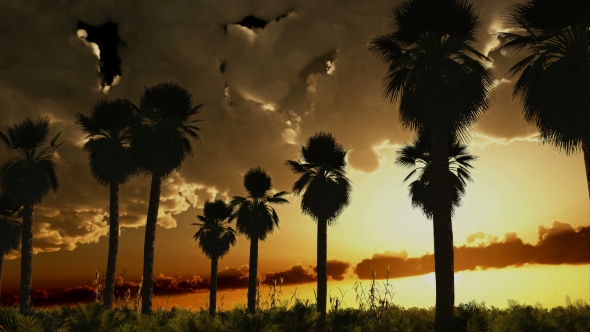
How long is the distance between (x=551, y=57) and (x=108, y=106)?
1126 inches

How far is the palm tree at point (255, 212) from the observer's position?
3772 cm

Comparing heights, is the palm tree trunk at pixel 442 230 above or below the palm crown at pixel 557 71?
below

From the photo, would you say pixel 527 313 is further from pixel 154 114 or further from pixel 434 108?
pixel 154 114

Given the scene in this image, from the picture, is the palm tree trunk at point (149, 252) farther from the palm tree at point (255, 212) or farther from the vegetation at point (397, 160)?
the palm tree at point (255, 212)

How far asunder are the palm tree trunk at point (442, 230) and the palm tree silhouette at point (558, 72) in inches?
156

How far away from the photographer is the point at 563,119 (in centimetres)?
1830

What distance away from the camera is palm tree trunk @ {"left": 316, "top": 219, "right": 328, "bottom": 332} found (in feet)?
95.6

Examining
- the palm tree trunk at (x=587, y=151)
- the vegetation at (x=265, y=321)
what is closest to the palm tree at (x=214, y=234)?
the vegetation at (x=265, y=321)

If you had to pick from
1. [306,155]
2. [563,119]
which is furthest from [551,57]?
[306,155]

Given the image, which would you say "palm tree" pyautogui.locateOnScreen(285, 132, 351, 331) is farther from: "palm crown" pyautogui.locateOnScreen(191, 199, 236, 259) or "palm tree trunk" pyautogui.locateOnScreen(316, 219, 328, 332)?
"palm crown" pyautogui.locateOnScreen(191, 199, 236, 259)

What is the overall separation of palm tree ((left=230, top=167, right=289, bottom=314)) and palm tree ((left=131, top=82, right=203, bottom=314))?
418 inches

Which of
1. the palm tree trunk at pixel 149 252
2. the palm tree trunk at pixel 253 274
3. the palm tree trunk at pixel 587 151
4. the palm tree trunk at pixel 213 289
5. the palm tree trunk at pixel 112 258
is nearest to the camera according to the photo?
the palm tree trunk at pixel 587 151

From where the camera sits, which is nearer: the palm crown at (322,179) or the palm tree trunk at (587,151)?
the palm tree trunk at (587,151)

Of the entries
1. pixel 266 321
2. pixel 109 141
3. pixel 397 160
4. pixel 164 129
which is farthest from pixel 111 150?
pixel 266 321
